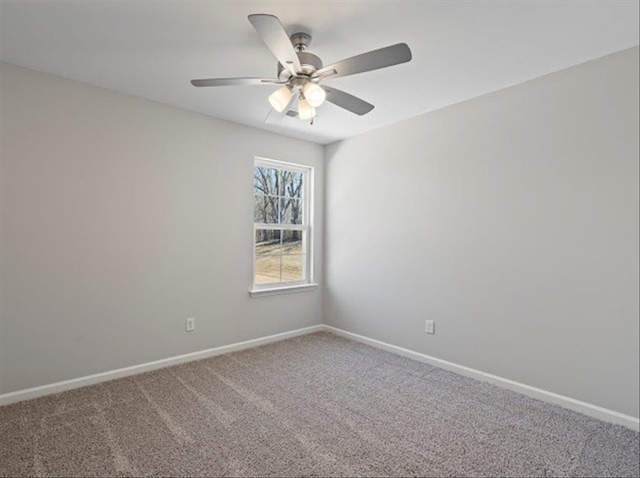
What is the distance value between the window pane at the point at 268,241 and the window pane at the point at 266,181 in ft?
1.42

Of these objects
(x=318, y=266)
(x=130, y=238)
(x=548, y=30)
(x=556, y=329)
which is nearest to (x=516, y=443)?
(x=556, y=329)

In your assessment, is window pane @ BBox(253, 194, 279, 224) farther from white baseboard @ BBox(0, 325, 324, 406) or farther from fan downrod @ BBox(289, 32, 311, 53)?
fan downrod @ BBox(289, 32, 311, 53)

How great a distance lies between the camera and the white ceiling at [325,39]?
1.80 m

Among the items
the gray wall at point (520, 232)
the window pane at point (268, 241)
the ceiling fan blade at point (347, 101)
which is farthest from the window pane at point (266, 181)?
the ceiling fan blade at point (347, 101)

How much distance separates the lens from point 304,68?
1931 millimetres

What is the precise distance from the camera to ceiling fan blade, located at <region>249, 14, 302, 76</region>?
1.47 meters

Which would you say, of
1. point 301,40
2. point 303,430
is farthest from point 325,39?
point 303,430

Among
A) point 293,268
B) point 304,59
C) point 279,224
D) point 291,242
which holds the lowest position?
point 293,268

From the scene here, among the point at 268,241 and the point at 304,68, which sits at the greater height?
the point at 304,68

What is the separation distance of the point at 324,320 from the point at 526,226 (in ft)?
8.31

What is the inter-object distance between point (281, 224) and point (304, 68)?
2.26 m

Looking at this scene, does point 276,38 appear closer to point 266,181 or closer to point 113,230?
point 113,230

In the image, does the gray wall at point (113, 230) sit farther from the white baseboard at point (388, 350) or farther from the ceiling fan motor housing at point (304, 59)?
the ceiling fan motor housing at point (304, 59)

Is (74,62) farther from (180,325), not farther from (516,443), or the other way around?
(516,443)
